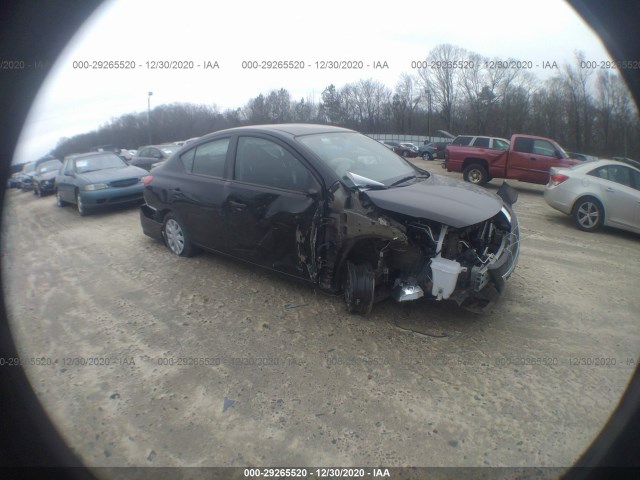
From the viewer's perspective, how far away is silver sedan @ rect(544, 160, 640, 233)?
6500mm

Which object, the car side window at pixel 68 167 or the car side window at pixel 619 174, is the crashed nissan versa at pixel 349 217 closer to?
the car side window at pixel 619 174

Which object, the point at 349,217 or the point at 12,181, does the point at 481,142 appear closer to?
the point at 349,217

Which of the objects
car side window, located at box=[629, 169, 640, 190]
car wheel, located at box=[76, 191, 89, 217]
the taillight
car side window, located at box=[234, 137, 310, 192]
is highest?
car side window, located at box=[234, 137, 310, 192]

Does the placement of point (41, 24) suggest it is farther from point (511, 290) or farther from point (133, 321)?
point (511, 290)

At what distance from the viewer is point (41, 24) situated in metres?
2.50

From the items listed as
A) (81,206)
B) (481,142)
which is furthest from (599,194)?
(81,206)

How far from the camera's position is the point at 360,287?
3484 mm

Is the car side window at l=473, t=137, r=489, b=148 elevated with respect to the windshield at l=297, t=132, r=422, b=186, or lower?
lower

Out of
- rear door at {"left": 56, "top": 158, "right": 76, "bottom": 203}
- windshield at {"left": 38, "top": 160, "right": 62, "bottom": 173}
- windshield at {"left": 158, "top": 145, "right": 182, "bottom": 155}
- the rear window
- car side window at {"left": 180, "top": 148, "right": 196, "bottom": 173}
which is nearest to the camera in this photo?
car side window at {"left": 180, "top": 148, "right": 196, "bottom": 173}

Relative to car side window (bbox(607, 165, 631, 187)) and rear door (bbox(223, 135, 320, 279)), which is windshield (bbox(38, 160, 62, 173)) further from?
car side window (bbox(607, 165, 631, 187))

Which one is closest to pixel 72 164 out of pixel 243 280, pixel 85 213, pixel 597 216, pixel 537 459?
pixel 85 213

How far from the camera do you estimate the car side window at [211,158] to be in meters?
4.49

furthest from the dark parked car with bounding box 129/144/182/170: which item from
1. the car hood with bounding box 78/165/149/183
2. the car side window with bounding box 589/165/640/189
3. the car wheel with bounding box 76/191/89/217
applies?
the car side window with bounding box 589/165/640/189

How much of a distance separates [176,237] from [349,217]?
3.00 metres
